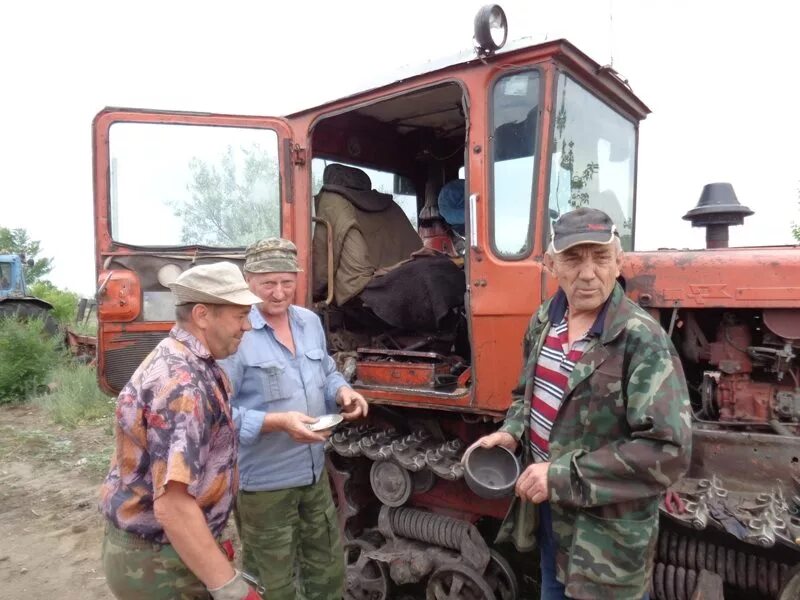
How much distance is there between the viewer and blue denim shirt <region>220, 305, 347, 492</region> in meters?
2.53

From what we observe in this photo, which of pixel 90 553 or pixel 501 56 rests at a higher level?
pixel 501 56

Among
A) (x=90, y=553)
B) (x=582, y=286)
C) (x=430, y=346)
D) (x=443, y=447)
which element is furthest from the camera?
(x=90, y=553)

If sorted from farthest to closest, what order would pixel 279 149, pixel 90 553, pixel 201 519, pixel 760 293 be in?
1. pixel 90 553
2. pixel 279 149
3. pixel 760 293
4. pixel 201 519

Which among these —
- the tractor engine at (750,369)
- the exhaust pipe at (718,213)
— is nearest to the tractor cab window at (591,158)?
the exhaust pipe at (718,213)

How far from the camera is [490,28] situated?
2.61 m

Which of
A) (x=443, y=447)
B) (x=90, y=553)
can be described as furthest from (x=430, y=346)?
(x=90, y=553)

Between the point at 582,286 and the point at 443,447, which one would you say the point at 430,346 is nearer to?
the point at 443,447

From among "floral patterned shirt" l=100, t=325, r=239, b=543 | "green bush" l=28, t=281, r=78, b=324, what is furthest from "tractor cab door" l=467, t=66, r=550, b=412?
"green bush" l=28, t=281, r=78, b=324

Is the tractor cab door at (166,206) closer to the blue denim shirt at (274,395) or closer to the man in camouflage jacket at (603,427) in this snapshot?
the blue denim shirt at (274,395)

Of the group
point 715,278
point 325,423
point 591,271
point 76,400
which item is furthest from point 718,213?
point 76,400

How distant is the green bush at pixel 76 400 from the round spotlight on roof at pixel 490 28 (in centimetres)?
710

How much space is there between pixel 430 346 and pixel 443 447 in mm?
729

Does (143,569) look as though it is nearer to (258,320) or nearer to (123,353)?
(258,320)

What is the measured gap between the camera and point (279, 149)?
3.38 meters
